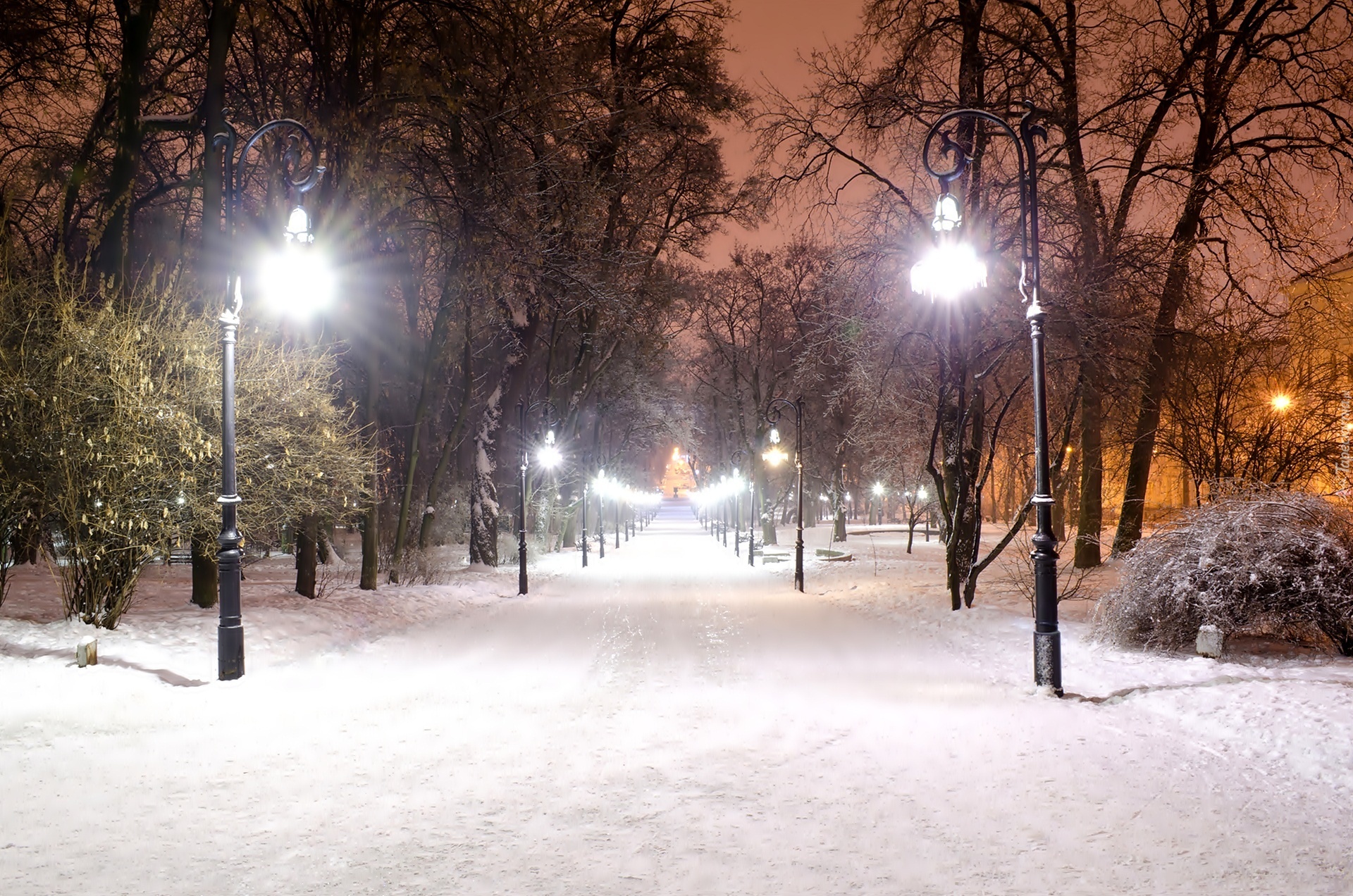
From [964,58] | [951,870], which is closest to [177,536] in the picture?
[951,870]

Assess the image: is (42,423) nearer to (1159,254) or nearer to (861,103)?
(861,103)

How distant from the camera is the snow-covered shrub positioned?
1024cm

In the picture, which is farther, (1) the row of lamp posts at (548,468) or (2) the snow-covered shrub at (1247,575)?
(1) the row of lamp posts at (548,468)

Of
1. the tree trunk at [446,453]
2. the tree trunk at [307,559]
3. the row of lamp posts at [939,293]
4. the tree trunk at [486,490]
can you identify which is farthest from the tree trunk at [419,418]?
the row of lamp posts at [939,293]

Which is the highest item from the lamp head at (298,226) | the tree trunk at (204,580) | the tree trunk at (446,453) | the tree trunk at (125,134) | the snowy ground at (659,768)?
the tree trunk at (125,134)

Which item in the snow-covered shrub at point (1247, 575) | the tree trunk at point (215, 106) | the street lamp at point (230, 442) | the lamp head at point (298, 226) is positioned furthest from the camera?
the tree trunk at point (215, 106)

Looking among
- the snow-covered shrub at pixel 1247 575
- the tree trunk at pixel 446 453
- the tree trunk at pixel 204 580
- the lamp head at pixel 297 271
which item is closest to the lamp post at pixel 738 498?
the tree trunk at pixel 446 453

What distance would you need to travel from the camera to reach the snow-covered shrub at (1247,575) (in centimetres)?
1024

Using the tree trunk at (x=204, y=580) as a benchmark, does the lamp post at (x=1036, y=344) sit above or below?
→ above

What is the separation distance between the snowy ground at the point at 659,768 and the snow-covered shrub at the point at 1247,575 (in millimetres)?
582

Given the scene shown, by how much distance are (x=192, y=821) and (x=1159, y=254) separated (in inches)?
689

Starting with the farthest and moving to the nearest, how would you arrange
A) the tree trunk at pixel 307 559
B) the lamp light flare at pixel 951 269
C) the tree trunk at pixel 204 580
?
the tree trunk at pixel 307 559, the tree trunk at pixel 204 580, the lamp light flare at pixel 951 269

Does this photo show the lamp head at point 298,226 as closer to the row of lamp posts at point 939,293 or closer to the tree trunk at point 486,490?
the row of lamp posts at point 939,293

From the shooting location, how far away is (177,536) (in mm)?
12164
